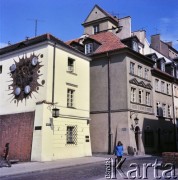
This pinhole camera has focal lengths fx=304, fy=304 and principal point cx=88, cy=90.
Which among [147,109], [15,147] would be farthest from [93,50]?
[15,147]

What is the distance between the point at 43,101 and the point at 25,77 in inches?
134

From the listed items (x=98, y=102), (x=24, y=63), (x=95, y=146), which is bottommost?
(x=95, y=146)

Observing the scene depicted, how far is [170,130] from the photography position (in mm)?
38594

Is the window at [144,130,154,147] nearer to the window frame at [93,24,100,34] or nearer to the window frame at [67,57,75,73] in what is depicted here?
the window frame at [67,57,75,73]

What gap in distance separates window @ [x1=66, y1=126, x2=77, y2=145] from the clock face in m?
4.32

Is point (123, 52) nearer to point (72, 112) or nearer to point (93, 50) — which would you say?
point (93, 50)

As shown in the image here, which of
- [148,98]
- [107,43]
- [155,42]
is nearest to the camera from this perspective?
[107,43]

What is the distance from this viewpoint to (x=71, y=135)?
25.3 meters

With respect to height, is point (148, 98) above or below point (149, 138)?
above

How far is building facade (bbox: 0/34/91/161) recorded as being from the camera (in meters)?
22.7

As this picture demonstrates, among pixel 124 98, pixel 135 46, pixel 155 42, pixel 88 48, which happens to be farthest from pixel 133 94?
pixel 155 42

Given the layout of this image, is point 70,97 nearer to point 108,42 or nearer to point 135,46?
point 108,42

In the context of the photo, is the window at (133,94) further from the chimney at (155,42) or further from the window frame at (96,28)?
the chimney at (155,42)

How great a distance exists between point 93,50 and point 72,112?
31.4 ft
